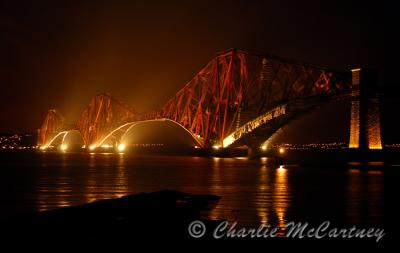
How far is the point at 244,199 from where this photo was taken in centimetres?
2153

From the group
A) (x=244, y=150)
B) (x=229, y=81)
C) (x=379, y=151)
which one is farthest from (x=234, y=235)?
(x=244, y=150)

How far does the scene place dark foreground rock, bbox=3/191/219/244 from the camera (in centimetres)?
1102

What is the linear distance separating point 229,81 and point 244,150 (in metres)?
15.3

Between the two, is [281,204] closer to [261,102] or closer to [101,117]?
[261,102]

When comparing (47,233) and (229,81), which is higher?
(229,81)

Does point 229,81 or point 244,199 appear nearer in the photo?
point 244,199

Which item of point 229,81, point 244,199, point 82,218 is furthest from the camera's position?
point 229,81

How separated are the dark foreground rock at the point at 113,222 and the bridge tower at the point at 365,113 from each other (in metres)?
39.1

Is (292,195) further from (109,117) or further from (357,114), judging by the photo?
(109,117)

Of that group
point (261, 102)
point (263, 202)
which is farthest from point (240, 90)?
point (263, 202)

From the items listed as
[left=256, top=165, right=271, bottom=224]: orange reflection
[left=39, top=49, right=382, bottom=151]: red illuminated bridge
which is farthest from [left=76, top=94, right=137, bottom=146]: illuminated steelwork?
[left=256, top=165, right=271, bottom=224]: orange reflection

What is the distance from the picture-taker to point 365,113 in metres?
54.7

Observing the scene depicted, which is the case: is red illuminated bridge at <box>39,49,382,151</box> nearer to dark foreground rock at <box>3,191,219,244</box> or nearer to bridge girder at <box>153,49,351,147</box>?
bridge girder at <box>153,49,351,147</box>

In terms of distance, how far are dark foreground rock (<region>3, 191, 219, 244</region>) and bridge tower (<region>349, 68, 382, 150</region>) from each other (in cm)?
3906
